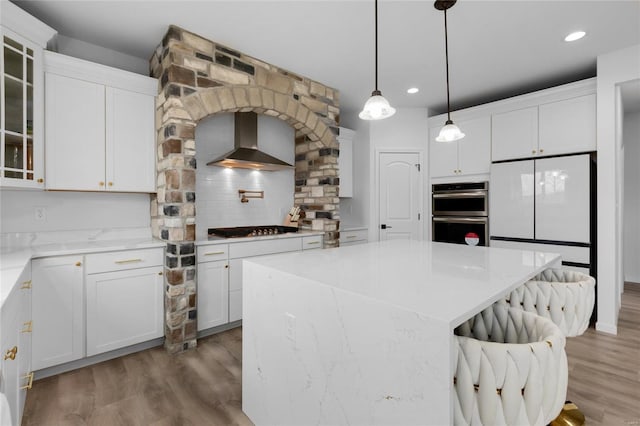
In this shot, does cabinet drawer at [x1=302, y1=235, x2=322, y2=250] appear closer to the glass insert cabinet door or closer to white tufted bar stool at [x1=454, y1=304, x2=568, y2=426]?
the glass insert cabinet door

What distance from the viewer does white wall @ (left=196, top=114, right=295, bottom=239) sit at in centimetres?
341

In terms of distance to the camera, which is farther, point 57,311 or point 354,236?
point 354,236

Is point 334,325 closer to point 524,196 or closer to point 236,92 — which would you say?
point 236,92

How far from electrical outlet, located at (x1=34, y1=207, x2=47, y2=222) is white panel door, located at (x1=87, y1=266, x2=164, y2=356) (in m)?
0.75

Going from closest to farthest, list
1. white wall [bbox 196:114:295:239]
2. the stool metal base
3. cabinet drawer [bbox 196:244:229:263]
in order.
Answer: the stool metal base
cabinet drawer [bbox 196:244:229:263]
white wall [bbox 196:114:295:239]

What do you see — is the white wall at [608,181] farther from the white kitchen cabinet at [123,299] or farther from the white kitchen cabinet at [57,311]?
the white kitchen cabinet at [57,311]

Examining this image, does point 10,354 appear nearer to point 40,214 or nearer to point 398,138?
point 40,214

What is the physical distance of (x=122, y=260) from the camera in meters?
2.43

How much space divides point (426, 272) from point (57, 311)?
2445mm

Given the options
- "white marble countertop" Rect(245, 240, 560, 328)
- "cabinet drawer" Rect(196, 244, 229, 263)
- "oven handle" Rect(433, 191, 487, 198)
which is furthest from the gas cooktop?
"oven handle" Rect(433, 191, 487, 198)

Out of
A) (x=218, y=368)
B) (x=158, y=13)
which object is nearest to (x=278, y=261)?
(x=218, y=368)

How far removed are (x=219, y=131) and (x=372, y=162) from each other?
2.16m

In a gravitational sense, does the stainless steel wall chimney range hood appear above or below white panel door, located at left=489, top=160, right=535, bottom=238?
above

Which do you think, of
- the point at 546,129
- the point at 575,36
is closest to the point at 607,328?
the point at 546,129
